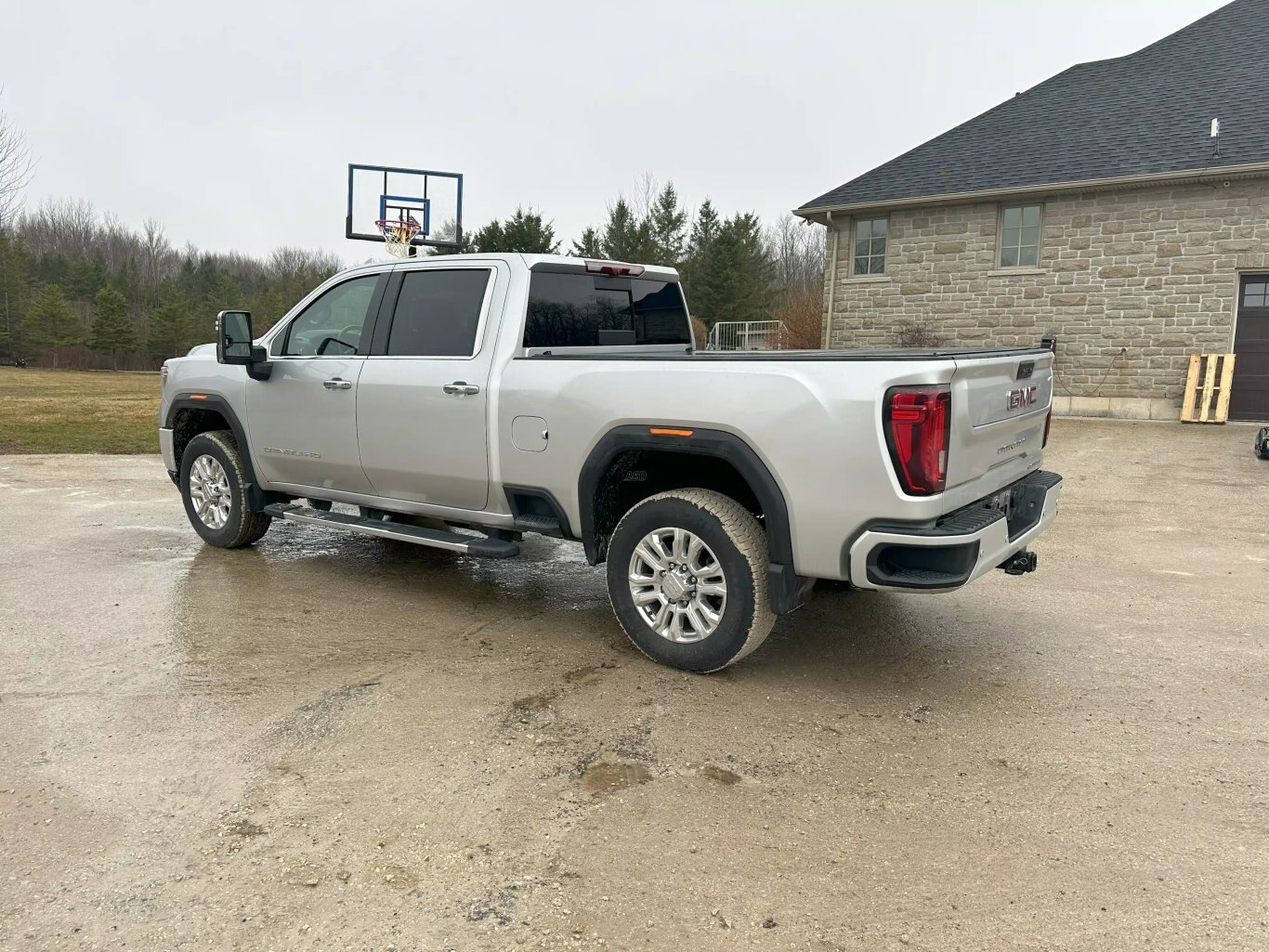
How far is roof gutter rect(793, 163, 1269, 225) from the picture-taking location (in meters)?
14.6

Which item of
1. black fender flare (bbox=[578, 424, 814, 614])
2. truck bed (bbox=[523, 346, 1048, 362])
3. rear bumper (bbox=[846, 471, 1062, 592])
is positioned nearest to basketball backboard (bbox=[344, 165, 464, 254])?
truck bed (bbox=[523, 346, 1048, 362])

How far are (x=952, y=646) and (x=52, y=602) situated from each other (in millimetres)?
5008

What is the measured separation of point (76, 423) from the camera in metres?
16.5

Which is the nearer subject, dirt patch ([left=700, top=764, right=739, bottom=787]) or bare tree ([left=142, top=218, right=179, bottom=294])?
dirt patch ([left=700, top=764, right=739, bottom=787])

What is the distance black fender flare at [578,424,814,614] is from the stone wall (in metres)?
14.4

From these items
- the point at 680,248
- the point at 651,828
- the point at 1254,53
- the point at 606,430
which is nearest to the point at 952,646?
the point at 606,430

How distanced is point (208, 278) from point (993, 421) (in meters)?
74.4

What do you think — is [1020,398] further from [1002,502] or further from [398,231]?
[398,231]

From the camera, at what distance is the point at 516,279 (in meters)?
5.01

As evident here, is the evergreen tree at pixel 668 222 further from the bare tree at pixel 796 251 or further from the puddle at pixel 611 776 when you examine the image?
the puddle at pixel 611 776

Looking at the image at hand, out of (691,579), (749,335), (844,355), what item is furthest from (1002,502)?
(749,335)

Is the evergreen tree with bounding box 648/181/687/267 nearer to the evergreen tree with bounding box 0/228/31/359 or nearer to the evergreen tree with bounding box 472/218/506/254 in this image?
the evergreen tree with bounding box 472/218/506/254

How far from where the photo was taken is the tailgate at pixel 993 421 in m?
3.73

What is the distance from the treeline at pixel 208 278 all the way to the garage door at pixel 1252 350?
36.7 ft
